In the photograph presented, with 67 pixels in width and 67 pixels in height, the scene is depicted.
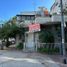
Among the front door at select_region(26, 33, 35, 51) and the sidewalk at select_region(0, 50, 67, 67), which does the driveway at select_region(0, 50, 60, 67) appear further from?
the front door at select_region(26, 33, 35, 51)

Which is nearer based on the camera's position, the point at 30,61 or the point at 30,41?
the point at 30,61

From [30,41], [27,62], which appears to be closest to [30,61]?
[27,62]

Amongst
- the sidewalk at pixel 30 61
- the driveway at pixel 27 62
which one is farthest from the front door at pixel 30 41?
the driveway at pixel 27 62

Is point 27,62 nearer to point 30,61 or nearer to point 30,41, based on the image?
point 30,61

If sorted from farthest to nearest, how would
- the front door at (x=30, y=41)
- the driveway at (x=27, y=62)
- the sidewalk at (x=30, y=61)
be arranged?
the front door at (x=30, y=41)
the sidewalk at (x=30, y=61)
the driveway at (x=27, y=62)

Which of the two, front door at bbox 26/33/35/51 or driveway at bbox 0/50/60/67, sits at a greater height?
front door at bbox 26/33/35/51

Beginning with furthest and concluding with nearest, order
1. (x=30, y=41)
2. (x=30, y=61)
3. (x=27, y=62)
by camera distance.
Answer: (x=30, y=41)
(x=30, y=61)
(x=27, y=62)

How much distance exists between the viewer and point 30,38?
2483cm

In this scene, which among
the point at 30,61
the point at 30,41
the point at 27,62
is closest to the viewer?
the point at 27,62

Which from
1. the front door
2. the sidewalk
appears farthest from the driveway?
the front door

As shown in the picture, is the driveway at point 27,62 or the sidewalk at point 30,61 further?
the sidewalk at point 30,61

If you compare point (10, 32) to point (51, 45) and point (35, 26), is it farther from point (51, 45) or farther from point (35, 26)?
point (51, 45)

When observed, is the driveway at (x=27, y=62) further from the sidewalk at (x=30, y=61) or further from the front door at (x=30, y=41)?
the front door at (x=30, y=41)

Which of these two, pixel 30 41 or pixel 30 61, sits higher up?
pixel 30 41
